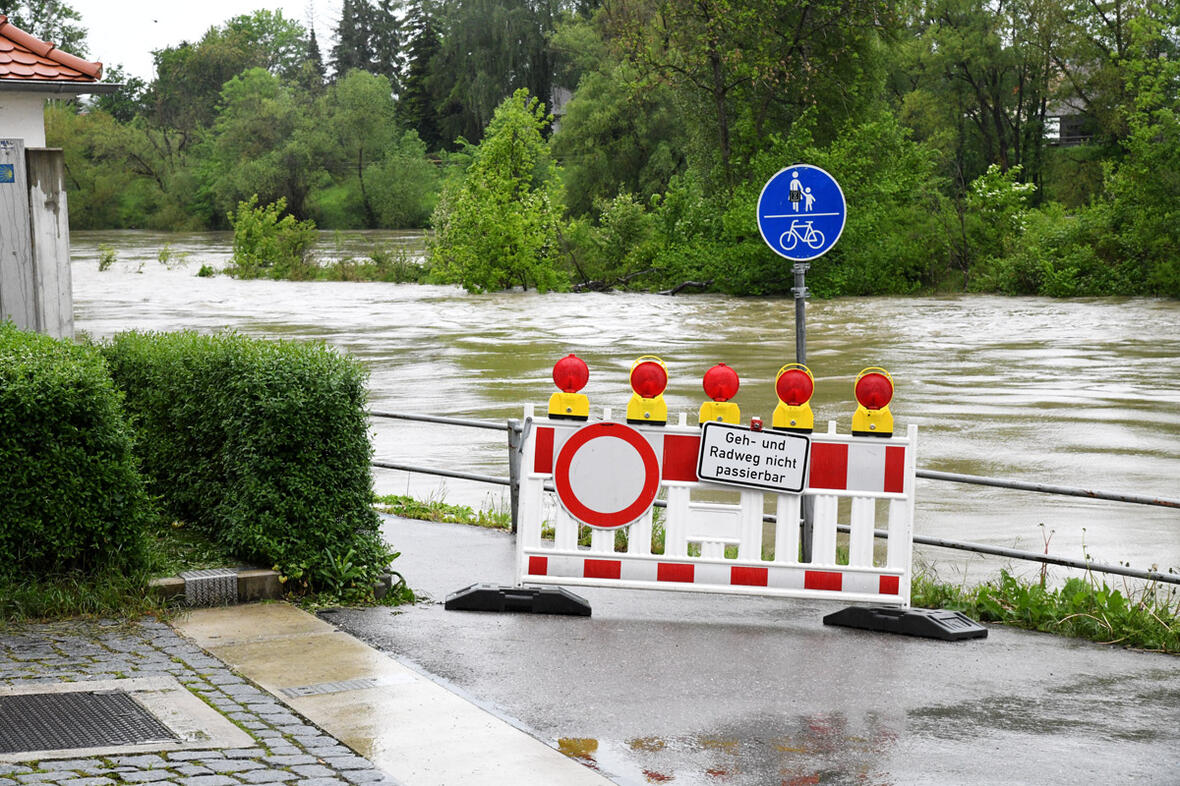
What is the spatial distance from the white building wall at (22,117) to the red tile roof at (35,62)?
0.49ft

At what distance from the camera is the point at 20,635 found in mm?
6629

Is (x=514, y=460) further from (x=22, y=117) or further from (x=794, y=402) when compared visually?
(x=22, y=117)

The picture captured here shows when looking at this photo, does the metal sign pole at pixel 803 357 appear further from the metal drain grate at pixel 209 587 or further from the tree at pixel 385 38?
the tree at pixel 385 38

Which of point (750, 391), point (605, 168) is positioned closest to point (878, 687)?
point (750, 391)

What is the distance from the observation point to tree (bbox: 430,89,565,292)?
46188 mm

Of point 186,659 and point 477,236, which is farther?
point 477,236

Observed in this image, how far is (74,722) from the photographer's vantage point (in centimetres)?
537

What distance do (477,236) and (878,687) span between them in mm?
41477

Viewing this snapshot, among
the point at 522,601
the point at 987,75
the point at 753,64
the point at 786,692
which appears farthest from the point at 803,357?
the point at 987,75

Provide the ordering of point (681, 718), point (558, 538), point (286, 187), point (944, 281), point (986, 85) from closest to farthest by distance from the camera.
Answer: point (681, 718)
point (558, 538)
point (944, 281)
point (986, 85)
point (286, 187)

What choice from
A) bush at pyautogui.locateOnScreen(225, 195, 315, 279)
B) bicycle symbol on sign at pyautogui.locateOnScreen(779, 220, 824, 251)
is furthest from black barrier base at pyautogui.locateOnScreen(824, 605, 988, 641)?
bush at pyautogui.locateOnScreen(225, 195, 315, 279)

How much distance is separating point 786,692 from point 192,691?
262cm

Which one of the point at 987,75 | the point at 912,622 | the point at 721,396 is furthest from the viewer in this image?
the point at 987,75

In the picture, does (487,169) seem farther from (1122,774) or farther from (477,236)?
(1122,774)
